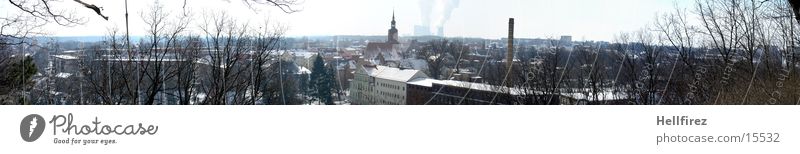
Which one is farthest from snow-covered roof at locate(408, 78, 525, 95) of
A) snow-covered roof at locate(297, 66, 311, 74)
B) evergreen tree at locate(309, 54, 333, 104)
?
snow-covered roof at locate(297, 66, 311, 74)

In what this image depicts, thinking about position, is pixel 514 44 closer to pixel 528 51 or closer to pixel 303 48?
pixel 528 51

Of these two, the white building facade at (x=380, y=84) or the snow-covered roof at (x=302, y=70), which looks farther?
the snow-covered roof at (x=302, y=70)
